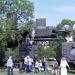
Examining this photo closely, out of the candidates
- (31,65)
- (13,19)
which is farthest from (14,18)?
(31,65)

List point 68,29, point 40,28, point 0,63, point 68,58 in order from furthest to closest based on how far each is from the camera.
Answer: point 0,63, point 40,28, point 68,29, point 68,58

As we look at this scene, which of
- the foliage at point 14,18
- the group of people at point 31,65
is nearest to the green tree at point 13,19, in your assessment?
the foliage at point 14,18

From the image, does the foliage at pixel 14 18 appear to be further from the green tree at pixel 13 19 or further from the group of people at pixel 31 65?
the group of people at pixel 31 65

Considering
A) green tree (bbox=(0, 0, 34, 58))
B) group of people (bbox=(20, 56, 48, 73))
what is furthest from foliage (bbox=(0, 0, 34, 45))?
group of people (bbox=(20, 56, 48, 73))

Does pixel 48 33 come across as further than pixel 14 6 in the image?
No

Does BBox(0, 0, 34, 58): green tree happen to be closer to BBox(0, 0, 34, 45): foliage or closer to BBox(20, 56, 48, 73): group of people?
BBox(0, 0, 34, 45): foliage

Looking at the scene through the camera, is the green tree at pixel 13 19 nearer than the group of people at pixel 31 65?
No

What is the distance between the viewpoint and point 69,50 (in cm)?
4147

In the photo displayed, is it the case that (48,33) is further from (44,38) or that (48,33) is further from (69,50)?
(69,50)

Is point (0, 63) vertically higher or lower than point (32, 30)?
lower

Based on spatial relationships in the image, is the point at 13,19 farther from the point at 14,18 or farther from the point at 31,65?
the point at 31,65

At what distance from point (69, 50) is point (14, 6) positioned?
1961 cm

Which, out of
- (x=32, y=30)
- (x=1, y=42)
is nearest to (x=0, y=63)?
(x=1, y=42)

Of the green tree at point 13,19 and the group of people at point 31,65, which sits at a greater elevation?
the green tree at point 13,19
